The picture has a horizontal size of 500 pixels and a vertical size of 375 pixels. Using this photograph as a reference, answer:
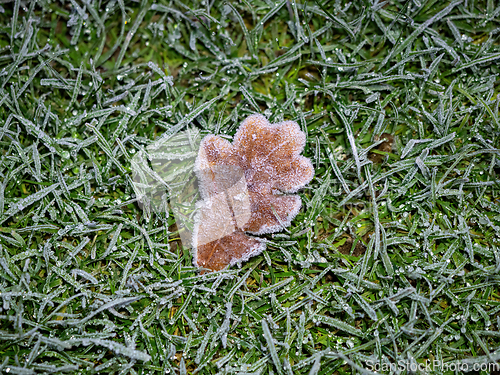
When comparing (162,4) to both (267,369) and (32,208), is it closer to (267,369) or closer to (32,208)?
(32,208)

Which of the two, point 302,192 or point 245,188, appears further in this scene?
point 302,192

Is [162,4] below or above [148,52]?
above

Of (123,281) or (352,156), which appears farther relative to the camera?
(352,156)

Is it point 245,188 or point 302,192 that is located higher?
point 245,188

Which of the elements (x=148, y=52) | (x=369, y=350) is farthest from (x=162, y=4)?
(x=369, y=350)
